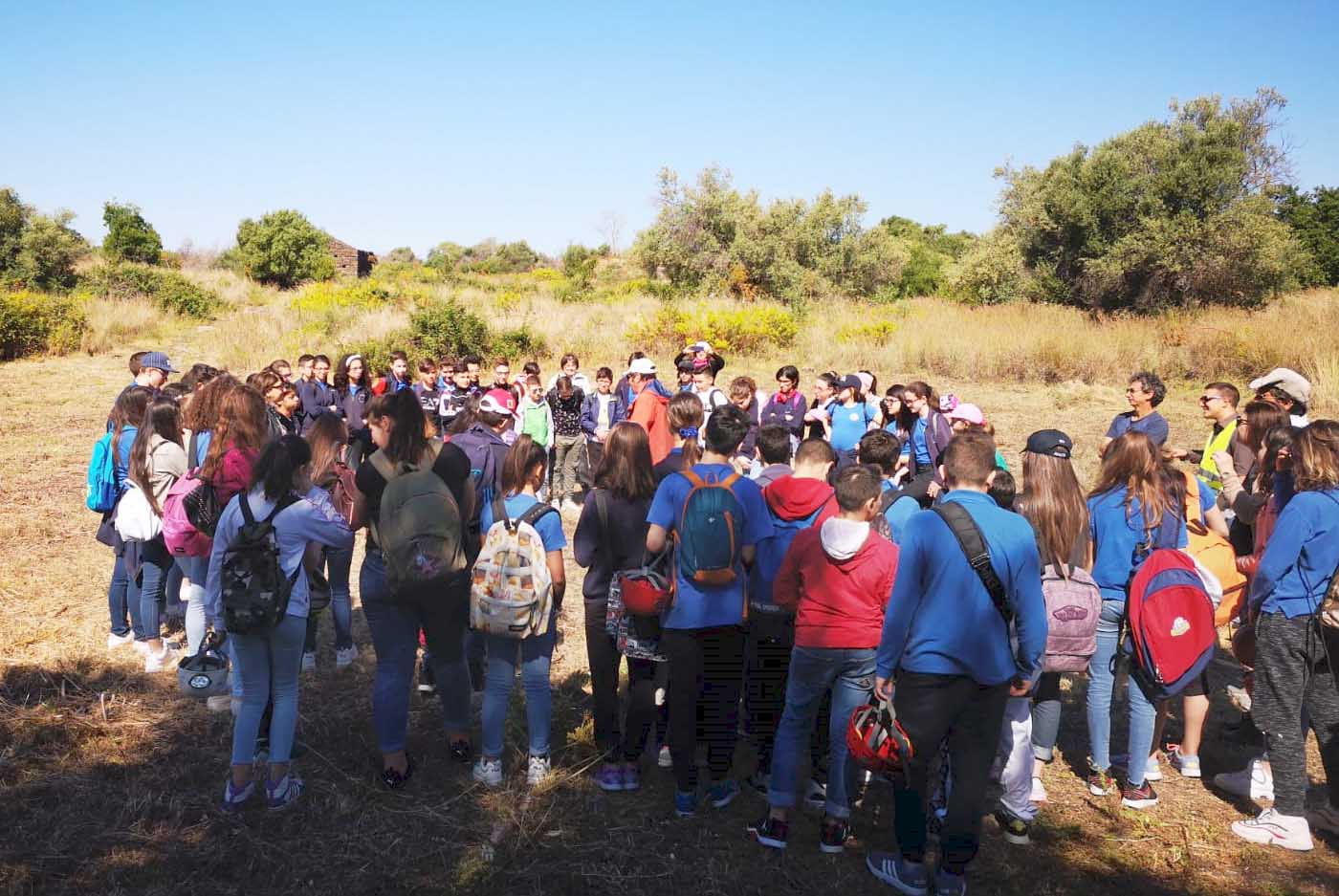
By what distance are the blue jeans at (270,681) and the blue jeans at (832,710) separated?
223 cm

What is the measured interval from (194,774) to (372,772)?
35.0 inches

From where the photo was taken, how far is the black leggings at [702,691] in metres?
3.94

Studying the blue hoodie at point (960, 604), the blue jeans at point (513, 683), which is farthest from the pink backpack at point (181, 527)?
the blue hoodie at point (960, 604)

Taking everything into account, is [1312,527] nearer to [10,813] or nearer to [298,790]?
[298,790]

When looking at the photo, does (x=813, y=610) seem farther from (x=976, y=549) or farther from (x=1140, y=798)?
(x=1140, y=798)

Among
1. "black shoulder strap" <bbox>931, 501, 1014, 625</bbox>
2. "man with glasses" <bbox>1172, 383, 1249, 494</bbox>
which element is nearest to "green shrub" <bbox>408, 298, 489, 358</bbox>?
"man with glasses" <bbox>1172, 383, 1249, 494</bbox>

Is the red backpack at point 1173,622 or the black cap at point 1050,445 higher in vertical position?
A: the black cap at point 1050,445

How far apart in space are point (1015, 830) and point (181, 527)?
463 centimetres

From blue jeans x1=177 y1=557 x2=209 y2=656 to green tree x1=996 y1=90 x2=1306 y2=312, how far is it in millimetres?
20268

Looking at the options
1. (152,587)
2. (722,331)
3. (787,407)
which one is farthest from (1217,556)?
(722,331)

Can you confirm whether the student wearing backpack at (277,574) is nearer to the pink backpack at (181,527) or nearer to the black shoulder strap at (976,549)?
the pink backpack at (181,527)

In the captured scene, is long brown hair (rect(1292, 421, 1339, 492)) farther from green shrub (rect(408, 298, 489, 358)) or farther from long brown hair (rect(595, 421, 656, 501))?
green shrub (rect(408, 298, 489, 358))

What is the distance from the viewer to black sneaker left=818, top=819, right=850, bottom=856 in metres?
3.90

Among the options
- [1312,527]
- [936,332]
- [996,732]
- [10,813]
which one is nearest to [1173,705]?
[1312,527]
